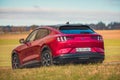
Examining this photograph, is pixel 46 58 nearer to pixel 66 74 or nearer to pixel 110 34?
pixel 66 74

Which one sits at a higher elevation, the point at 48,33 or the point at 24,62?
the point at 48,33

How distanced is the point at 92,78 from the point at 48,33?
179 inches

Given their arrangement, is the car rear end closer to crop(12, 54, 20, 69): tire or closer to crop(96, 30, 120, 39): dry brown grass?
crop(12, 54, 20, 69): tire

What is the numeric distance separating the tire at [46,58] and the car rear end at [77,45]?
0.20m

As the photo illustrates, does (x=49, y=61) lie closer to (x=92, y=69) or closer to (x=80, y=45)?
(x=80, y=45)

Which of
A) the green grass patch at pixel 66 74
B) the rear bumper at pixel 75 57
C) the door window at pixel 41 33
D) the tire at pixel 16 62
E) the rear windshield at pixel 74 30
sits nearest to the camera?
→ the green grass patch at pixel 66 74

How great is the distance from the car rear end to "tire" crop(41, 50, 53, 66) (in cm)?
20

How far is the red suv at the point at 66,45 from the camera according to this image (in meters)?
15.7

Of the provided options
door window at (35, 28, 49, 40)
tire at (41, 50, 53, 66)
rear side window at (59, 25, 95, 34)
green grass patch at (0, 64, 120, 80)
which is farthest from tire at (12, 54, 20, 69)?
green grass patch at (0, 64, 120, 80)

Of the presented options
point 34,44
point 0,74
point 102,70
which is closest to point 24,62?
point 34,44

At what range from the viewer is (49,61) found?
15.9 metres

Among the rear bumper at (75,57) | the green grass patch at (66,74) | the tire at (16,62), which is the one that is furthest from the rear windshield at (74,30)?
the tire at (16,62)

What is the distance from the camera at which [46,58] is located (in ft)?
52.5

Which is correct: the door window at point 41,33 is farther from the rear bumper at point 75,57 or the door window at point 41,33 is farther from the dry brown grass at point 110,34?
the dry brown grass at point 110,34
